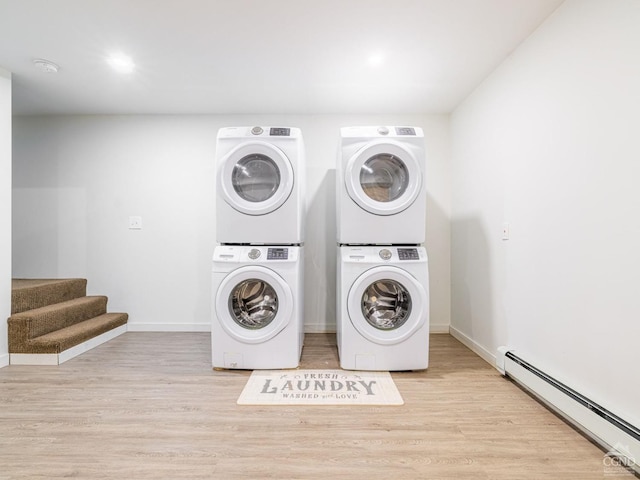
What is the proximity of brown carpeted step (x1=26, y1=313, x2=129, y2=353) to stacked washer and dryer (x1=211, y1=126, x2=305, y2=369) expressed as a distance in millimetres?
1221

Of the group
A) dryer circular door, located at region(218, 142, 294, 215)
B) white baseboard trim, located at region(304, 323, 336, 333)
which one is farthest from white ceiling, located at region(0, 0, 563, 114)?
white baseboard trim, located at region(304, 323, 336, 333)

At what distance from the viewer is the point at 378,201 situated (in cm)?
243

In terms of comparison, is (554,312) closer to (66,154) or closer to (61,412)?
(61,412)

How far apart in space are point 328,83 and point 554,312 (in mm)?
2233

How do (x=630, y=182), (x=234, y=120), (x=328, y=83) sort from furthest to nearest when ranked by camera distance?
(x=234, y=120), (x=328, y=83), (x=630, y=182)

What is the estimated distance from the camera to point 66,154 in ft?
11.2

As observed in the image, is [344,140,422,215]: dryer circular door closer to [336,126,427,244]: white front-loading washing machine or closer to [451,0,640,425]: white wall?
[336,126,427,244]: white front-loading washing machine

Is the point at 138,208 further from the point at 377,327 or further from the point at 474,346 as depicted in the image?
the point at 474,346

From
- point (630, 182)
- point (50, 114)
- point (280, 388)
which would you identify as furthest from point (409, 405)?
point (50, 114)

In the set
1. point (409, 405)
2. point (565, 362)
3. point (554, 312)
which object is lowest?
point (409, 405)

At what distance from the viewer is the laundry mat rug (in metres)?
1.93

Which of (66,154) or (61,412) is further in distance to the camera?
(66,154)

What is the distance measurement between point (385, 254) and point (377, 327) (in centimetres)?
52

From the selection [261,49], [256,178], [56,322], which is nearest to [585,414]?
[256,178]
